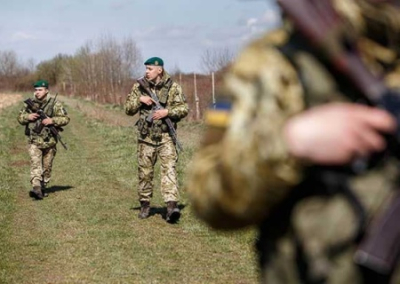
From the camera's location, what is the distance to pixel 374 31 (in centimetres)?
178

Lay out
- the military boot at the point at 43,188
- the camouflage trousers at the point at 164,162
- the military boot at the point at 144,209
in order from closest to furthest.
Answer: the camouflage trousers at the point at 164,162 → the military boot at the point at 144,209 → the military boot at the point at 43,188

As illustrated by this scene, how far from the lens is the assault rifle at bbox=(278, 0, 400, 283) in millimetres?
1665

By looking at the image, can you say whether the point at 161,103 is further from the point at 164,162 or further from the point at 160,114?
the point at 164,162

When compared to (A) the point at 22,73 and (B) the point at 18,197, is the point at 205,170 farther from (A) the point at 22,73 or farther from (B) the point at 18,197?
(A) the point at 22,73

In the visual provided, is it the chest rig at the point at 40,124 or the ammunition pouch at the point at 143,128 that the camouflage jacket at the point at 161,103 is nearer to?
the ammunition pouch at the point at 143,128

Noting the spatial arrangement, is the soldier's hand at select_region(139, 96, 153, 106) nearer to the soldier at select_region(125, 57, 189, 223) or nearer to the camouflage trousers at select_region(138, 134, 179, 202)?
the soldier at select_region(125, 57, 189, 223)

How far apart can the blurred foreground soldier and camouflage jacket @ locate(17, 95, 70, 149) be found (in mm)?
12253

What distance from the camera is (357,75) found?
5.46 feet

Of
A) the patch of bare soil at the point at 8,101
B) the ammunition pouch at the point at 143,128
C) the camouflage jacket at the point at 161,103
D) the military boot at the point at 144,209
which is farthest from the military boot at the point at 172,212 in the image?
the patch of bare soil at the point at 8,101

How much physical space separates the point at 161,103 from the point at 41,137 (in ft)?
11.4

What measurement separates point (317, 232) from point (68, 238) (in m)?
9.24

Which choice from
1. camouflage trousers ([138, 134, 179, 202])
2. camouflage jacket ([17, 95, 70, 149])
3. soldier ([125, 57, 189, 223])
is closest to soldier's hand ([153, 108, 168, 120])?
soldier ([125, 57, 189, 223])

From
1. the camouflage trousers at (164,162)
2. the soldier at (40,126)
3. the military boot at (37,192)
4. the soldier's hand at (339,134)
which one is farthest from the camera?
the military boot at (37,192)

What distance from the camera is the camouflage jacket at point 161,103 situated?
11.2 meters
